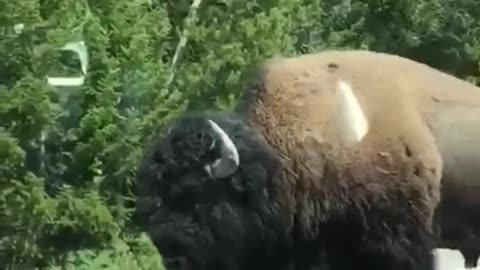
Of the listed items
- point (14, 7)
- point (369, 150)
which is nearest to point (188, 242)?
point (369, 150)

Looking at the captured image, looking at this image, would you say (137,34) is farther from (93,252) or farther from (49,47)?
(93,252)

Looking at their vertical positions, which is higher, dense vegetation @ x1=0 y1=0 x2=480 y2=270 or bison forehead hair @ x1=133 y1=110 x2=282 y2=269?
bison forehead hair @ x1=133 y1=110 x2=282 y2=269

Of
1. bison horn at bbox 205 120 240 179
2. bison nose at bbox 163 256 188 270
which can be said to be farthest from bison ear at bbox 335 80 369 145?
bison nose at bbox 163 256 188 270

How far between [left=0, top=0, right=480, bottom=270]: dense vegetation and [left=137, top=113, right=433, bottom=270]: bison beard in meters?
3.98

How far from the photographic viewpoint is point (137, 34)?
32.9ft

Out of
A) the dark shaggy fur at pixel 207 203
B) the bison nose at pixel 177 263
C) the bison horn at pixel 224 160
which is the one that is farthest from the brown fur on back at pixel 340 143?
the bison nose at pixel 177 263

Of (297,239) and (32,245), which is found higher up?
(297,239)

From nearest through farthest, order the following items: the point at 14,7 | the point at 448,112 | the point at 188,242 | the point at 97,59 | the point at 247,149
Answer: the point at 188,242 < the point at 247,149 < the point at 448,112 < the point at 14,7 < the point at 97,59

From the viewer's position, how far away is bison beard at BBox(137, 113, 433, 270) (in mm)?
5230

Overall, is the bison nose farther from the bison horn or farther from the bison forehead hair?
the bison horn

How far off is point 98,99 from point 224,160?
4.61 m

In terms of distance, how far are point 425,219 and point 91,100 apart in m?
4.54

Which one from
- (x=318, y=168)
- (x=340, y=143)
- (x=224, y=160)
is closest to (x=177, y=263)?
(x=224, y=160)

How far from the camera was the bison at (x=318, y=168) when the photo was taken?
531cm
